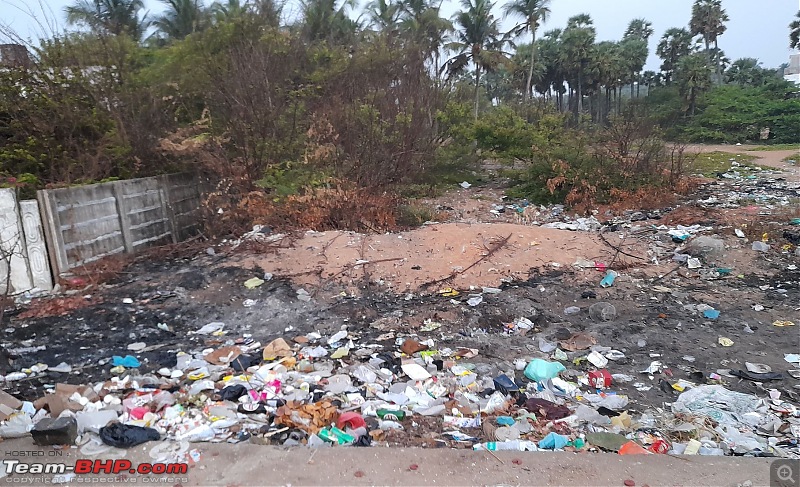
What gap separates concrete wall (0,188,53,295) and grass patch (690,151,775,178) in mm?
14080

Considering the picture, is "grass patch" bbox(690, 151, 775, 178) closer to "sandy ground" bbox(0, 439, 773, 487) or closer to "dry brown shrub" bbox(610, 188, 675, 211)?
"dry brown shrub" bbox(610, 188, 675, 211)

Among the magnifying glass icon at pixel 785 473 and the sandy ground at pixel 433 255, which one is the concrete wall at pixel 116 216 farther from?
the magnifying glass icon at pixel 785 473

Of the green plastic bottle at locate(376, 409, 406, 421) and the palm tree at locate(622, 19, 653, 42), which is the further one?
the palm tree at locate(622, 19, 653, 42)

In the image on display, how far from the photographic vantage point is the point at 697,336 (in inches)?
187

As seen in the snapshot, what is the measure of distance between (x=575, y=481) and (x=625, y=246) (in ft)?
17.4

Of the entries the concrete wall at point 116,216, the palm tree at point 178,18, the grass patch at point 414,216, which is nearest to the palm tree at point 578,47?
the palm tree at point 178,18

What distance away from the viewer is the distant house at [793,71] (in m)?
32.8

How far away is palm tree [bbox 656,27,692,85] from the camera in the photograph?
39.0 meters

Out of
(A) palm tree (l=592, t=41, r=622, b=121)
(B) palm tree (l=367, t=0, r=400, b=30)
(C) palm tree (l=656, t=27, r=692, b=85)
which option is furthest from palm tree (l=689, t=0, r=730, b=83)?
(B) palm tree (l=367, t=0, r=400, b=30)

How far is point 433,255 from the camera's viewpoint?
23.1 ft

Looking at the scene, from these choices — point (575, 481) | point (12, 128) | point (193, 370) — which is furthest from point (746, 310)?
point (12, 128)

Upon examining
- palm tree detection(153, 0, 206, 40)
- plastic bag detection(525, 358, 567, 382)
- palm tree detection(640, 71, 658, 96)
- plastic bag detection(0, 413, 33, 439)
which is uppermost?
palm tree detection(153, 0, 206, 40)

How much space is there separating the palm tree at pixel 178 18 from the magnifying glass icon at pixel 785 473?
26.3 meters

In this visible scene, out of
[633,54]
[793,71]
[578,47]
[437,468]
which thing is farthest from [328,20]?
[793,71]
